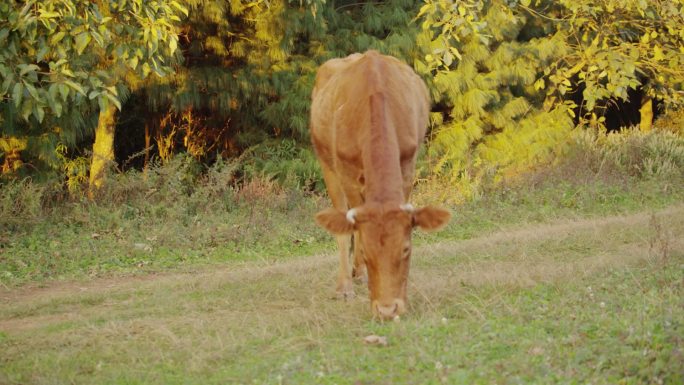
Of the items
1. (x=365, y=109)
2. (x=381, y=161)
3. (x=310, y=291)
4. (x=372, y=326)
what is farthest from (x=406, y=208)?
(x=310, y=291)

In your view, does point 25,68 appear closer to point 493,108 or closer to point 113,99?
point 113,99

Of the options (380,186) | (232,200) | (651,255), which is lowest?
(232,200)

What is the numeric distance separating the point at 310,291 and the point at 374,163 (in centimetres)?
179

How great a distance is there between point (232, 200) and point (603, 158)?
6.55m

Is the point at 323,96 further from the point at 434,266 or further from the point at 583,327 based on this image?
the point at 583,327

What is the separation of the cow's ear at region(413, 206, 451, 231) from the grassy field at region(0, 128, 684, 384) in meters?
0.64

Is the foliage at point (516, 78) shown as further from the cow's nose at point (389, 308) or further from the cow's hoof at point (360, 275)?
the cow's nose at point (389, 308)

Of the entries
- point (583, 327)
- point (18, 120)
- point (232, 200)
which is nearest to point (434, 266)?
point (583, 327)

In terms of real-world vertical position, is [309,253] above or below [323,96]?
below

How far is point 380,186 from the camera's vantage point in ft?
20.2

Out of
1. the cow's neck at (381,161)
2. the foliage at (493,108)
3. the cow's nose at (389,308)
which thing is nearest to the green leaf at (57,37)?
the cow's neck at (381,161)

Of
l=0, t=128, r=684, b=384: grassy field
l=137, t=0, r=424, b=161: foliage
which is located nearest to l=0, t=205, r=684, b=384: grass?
l=0, t=128, r=684, b=384: grassy field

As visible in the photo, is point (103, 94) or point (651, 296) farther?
point (103, 94)

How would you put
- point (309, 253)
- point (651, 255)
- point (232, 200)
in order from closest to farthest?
point (651, 255)
point (309, 253)
point (232, 200)
